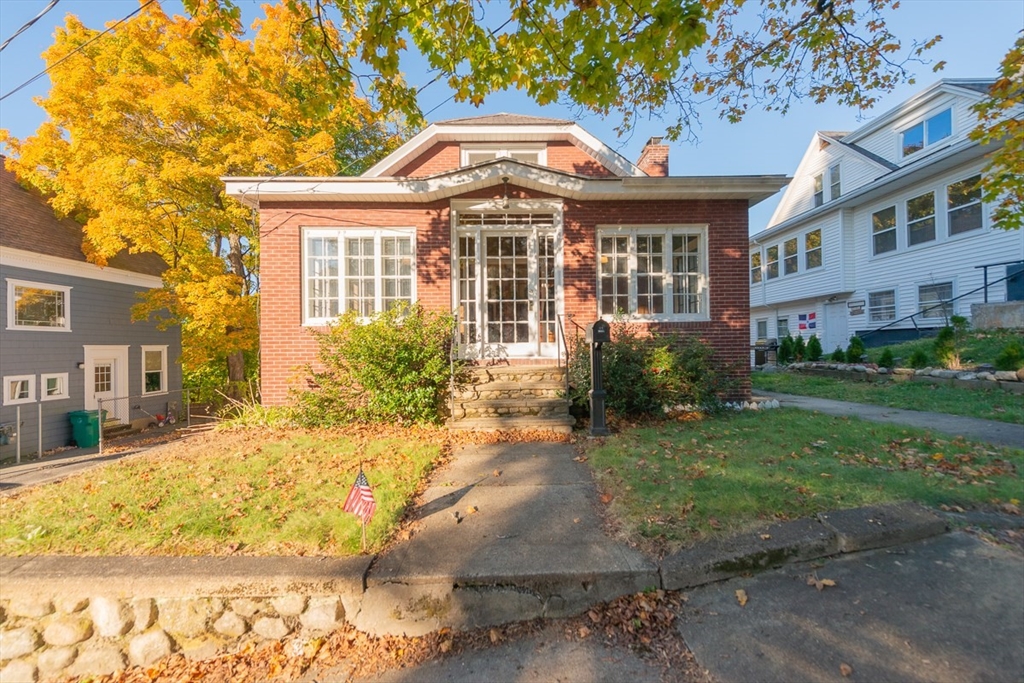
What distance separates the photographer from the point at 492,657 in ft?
8.00

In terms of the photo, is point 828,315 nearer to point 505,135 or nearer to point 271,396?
point 505,135

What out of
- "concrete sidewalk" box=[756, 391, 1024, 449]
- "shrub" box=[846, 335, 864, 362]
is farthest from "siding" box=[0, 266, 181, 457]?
"shrub" box=[846, 335, 864, 362]

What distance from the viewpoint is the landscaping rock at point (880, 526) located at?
298cm

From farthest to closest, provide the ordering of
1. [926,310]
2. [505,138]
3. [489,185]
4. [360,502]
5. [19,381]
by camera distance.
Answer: [926,310] → [19,381] → [505,138] → [489,185] → [360,502]

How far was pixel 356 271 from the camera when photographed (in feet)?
26.6

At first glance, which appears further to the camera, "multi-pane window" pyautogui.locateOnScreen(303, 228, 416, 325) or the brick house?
"multi-pane window" pyautogui.locateOnScreen(303, 228, 416, 325)

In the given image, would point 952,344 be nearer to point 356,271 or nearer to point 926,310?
point 926,310

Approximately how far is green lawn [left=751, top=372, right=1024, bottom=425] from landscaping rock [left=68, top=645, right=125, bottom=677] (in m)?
10.4

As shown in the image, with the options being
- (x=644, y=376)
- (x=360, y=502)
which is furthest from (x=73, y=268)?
(x=644, y=376)

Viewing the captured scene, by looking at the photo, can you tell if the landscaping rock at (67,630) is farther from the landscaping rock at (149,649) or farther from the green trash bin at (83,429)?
the green trash bin at (83,429)

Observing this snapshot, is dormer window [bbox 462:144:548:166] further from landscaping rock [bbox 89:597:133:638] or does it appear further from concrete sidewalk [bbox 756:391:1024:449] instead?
landscaping rock [bbox 89:597:133:638]

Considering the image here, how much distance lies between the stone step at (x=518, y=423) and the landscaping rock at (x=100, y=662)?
4172 millimetres

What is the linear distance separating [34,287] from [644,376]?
16.2m

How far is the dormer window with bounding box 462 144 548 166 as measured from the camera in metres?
10.8
